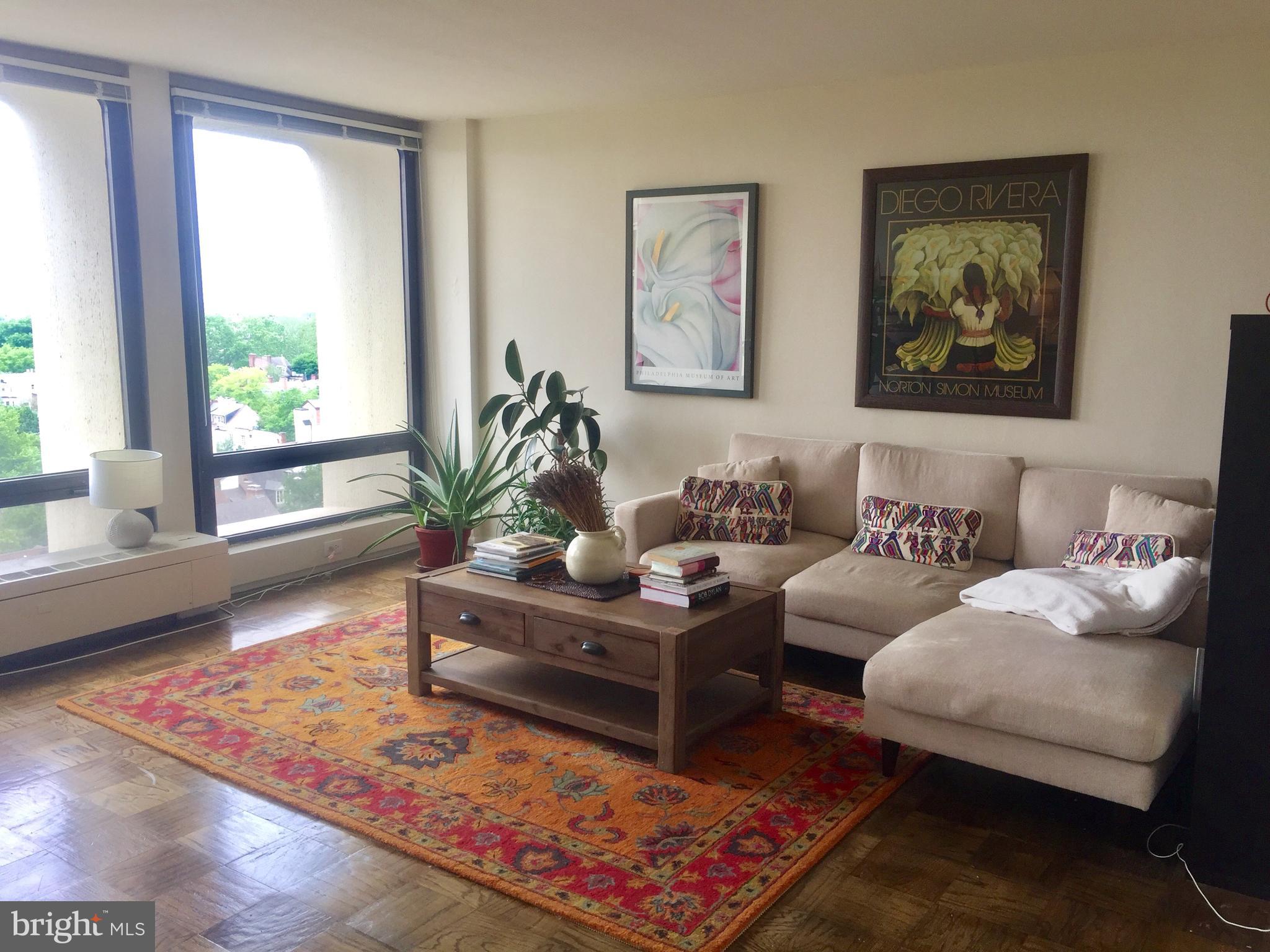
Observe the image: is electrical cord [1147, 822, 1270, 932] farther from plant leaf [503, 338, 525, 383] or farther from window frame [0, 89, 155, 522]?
window frame [0, 89, 155, 522]

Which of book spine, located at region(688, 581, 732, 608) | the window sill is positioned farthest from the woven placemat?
the window sill

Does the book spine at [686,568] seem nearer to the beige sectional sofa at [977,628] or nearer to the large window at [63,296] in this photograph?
the beige sectional sofa at [977,628]

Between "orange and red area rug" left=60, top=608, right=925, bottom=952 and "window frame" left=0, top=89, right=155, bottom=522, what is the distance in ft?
3.56

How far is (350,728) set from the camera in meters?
3.48

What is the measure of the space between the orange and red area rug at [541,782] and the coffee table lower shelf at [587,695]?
9 centimetres

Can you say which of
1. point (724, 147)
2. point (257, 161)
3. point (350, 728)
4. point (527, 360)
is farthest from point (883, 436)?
point (257, 161)

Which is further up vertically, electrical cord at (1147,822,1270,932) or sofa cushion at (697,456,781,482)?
sofa cushion at (697,456,781,482)

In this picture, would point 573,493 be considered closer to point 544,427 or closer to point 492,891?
point 492,891

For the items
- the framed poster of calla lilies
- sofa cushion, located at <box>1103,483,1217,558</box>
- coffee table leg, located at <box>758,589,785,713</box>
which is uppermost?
the framed poster of calla lilies

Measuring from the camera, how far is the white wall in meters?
3.92

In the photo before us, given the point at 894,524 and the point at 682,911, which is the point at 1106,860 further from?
the point at 894,524

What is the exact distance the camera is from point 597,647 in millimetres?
3258

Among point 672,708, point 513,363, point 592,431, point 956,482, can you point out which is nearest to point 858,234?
point 956,482

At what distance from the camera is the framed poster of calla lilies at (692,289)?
4988 mm
